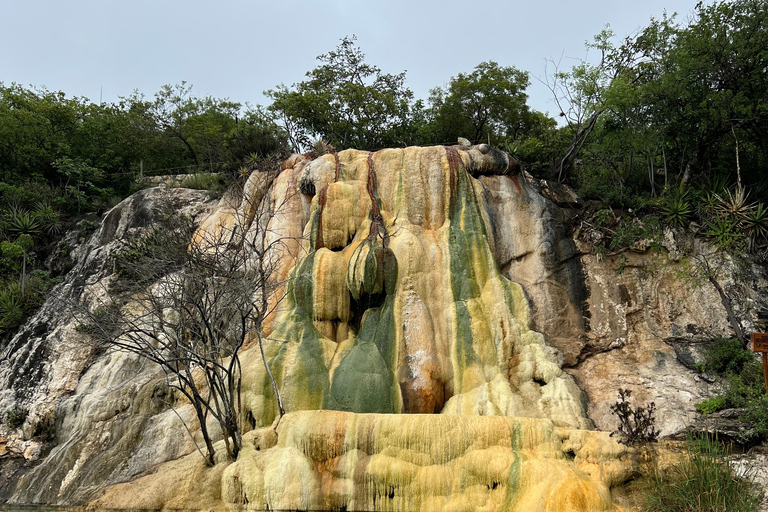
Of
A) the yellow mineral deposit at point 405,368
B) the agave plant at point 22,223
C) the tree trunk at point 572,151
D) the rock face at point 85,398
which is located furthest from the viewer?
the agave plant at point 22,223

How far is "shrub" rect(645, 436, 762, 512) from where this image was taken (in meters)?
7.68

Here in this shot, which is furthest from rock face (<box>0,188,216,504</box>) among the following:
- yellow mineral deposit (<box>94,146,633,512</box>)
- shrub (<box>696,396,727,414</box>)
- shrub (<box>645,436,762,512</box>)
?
shrub (<box>696,396,727,414</box>)

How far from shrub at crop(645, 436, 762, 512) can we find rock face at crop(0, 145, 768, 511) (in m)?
0.67

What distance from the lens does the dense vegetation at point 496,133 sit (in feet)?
47.0

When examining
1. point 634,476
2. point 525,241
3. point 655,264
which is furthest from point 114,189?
point 634,476

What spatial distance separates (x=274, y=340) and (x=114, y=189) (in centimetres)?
1585

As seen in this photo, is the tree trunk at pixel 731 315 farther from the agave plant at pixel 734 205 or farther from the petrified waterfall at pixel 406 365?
the petrified waterfall at pixel 406 365

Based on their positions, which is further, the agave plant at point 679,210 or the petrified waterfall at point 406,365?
the agave plant at point 679,210

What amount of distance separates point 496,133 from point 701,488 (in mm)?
18665

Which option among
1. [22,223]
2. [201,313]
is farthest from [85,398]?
[22,223]

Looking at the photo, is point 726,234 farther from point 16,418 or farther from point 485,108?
point 16,418

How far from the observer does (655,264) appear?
1431cm

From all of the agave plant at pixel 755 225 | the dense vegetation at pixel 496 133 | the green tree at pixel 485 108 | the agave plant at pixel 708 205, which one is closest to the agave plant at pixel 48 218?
the dense vegetation at pixel 496 133

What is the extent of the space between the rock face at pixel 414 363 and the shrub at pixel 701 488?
0.67 meters
